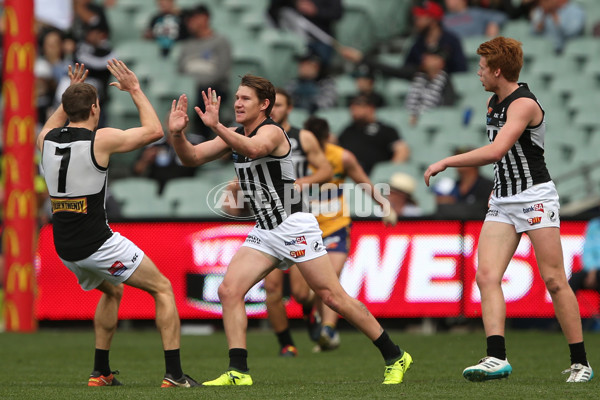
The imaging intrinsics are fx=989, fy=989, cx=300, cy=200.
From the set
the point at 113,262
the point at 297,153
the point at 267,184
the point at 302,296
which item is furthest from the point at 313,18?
the point at 113,262

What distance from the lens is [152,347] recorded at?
11234mm

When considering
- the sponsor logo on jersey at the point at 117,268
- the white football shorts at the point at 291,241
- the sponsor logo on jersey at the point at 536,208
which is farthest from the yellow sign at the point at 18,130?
the sponsor logo on jersey at the point at 536,208

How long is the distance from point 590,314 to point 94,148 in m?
7.78

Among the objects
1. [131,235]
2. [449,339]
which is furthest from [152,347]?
[449,339]

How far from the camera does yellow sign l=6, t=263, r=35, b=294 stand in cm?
1317

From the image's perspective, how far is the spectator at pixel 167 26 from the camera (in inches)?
715

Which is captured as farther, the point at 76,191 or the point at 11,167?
the point at 11,167

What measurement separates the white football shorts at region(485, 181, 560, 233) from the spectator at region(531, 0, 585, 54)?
419 inches

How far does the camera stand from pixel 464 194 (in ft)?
45.2

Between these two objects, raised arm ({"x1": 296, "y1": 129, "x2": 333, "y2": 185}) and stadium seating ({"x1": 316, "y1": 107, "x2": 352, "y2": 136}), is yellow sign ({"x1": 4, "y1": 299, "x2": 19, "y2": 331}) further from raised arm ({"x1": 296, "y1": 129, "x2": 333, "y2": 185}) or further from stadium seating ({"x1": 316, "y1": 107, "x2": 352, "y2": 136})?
stadium seating ({"x1": 316, "y1": 107, "x2": 352, "y2": 136})

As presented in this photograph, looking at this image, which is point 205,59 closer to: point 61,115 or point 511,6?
point 511,6

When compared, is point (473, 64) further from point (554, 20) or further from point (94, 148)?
point (94, 148)

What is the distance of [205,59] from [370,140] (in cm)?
362

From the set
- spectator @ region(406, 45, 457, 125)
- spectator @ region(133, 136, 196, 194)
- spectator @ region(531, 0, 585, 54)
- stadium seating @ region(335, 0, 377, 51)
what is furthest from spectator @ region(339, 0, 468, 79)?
spectator @ region(133, 136, 196, 194)
